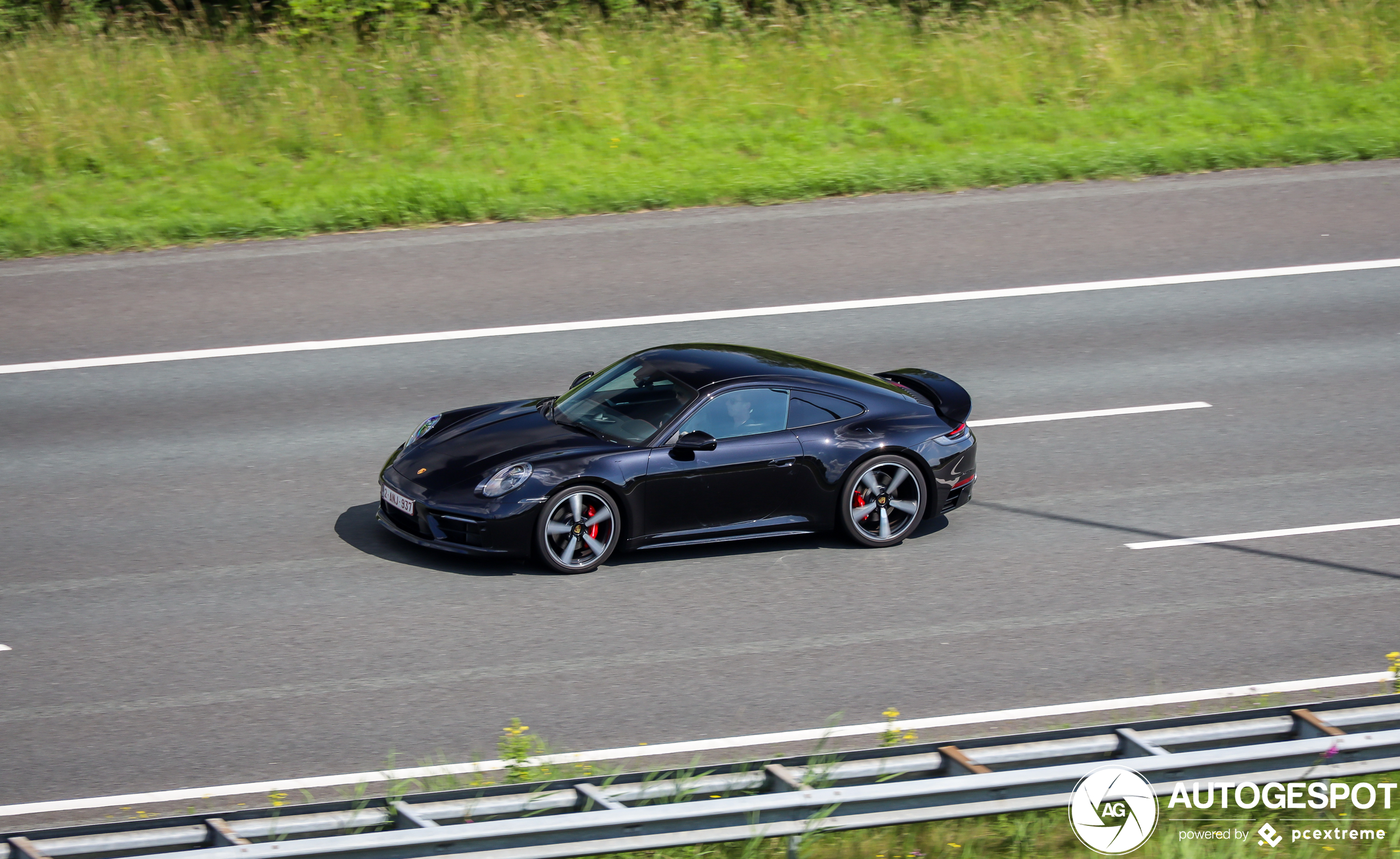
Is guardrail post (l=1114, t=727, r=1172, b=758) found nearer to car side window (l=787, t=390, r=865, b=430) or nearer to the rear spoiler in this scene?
car side window (l=787, t=390, r=865, b=430)

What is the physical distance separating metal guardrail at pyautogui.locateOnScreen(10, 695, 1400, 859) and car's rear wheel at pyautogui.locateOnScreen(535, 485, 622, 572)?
10.1ft

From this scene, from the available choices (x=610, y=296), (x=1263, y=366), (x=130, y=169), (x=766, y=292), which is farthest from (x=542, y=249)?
(x=1263, y=366)

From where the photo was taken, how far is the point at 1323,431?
1203 cm

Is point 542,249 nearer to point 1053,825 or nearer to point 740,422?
point 740,422

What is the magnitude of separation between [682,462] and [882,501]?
4.84ft

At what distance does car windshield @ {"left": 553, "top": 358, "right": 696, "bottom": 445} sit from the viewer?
9820 mm

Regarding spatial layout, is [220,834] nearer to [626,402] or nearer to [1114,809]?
[1114,809]

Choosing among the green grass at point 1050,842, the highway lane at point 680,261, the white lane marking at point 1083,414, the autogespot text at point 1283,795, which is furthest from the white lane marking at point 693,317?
the autogespot text at point 1283,795

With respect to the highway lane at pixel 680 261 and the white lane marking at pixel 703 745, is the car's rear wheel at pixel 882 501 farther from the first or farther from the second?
the highway lane at pixel 680 261

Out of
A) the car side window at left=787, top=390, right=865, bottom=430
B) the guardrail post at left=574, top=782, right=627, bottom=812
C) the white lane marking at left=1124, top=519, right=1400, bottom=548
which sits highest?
the white lane marking at left=1124, top=519, right=1400, bottom=548

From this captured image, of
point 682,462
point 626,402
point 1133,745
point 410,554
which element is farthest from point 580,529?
point 1133,745

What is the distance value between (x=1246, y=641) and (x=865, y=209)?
8.86 m

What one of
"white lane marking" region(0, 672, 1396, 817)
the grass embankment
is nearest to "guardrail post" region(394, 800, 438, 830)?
"white lane marking" region(0, 672, 1396, 817)

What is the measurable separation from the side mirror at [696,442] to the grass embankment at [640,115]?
743 cm
